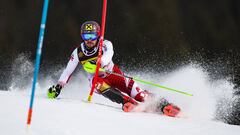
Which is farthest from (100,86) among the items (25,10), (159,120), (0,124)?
(25,10)

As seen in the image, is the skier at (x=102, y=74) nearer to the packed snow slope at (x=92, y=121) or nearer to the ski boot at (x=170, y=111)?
the ski boot at (x=170, y=111)

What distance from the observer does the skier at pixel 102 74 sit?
12.5 feet

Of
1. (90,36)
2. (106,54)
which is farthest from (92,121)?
(90,36)

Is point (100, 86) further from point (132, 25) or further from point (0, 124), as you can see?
point (132, 25)

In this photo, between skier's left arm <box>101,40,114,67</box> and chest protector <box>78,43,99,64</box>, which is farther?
chest protector <box>78,43,99,64</box>

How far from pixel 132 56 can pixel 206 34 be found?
1232 millimetres

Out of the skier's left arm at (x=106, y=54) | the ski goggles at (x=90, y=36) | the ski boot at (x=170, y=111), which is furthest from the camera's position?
the ski goggles at (x=90, y=36)

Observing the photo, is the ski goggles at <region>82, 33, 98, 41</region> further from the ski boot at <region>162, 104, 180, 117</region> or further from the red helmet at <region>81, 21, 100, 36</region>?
the ski boot at <region>162, 104, 180, 117</region>

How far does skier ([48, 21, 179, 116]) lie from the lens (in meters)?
3.81

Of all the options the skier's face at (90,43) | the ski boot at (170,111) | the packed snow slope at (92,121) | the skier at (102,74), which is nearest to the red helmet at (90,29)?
the skier at (102,74)

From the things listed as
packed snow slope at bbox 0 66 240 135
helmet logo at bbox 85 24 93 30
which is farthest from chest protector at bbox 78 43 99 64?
packed snow slope at bbox 0 66 240 135

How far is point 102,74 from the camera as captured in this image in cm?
401

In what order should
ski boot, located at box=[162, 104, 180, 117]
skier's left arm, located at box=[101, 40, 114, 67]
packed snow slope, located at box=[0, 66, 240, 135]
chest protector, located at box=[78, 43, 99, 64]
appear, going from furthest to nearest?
chest protector, located at box=[78, 43, 99, 64] → skier's left arm, located at box=[101, 40, 114, 67] → ski boot, located at box=[162, 104, 180, 117] → packed snow slope, located at box=[0, 66, 240, 135]

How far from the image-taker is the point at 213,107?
430 centimetres
